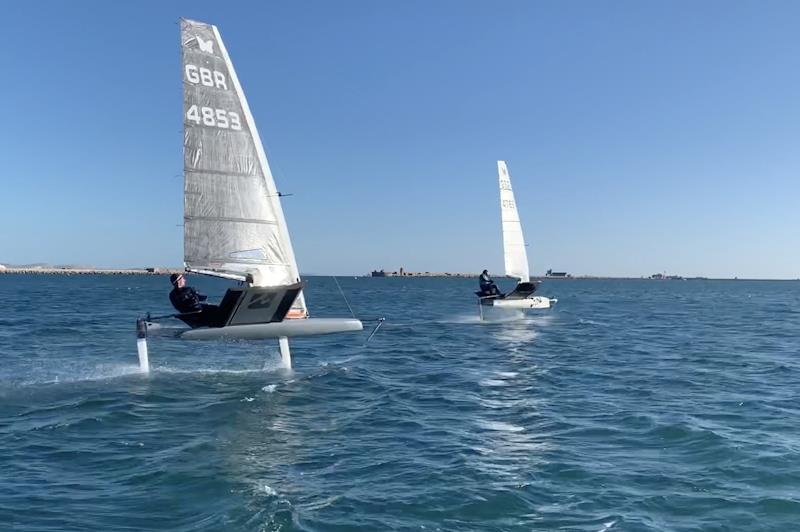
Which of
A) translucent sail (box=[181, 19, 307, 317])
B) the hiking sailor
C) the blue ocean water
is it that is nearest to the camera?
the blue ocean water

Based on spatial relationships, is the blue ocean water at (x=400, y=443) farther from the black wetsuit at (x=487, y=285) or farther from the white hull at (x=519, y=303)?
the white hull at (x=519, y=303)

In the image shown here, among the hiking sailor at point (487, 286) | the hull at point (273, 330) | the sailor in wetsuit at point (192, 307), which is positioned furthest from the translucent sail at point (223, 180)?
the hiking sailor at point (487, 286)

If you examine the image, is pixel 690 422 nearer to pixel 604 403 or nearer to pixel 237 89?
pixel 604 403

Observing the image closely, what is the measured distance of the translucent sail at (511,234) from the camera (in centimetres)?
4547

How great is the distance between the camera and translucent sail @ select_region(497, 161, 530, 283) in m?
45.5

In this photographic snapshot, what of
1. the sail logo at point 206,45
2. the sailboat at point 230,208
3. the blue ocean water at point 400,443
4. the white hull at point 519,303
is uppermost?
the sail logo at point 206,45

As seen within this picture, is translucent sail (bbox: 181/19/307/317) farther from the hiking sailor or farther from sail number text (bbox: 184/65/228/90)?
the hiking sailor

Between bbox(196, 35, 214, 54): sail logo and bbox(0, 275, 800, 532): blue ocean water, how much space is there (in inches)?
347

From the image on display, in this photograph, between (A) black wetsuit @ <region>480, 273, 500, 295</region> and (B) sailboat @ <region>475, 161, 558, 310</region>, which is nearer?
(A) black wetsuit @ <region>480, 273, 500, 295</region>

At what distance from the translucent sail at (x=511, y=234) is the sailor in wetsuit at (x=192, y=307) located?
98.3 ft

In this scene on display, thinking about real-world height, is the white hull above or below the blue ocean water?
above

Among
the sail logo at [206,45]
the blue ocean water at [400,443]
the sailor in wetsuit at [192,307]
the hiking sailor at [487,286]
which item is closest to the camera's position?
the blue ocean water at [400,443]

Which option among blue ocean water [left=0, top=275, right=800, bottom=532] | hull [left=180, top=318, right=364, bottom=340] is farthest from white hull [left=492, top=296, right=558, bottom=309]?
hull [left=180, top=318, right=364, bottom=340]

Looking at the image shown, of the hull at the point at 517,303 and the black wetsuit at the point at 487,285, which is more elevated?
the black wetsuit at the point at 487,285
